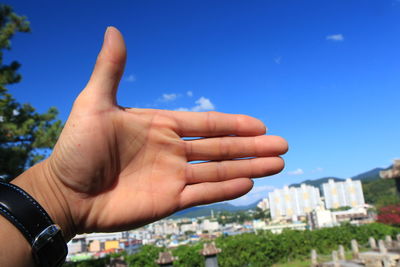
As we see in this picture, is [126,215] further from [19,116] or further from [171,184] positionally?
[19,116]

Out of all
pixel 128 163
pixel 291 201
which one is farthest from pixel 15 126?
pixel 291 201

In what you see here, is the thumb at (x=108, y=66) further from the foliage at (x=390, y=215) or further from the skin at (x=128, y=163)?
the foliage at (x=390, y=215)

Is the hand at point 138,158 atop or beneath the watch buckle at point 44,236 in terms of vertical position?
atop

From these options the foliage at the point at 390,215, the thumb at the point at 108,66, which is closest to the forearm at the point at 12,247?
the thumb at the point at 108,66

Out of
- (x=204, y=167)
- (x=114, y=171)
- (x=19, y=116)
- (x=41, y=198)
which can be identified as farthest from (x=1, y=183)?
(x=19, y=116)

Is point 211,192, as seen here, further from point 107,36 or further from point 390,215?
point 390,215

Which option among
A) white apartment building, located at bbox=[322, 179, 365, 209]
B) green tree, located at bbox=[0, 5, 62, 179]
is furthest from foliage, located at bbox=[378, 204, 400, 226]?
white apartment building, located at bbox=[322, 179, 365, 209]
